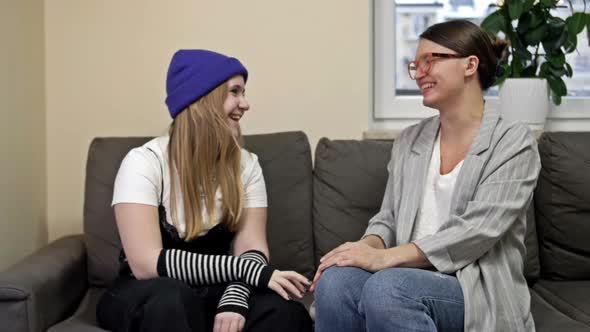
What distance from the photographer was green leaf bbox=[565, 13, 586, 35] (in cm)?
255

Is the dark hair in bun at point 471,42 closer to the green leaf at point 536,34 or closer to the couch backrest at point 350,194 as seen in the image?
the couch backrest at point 350,194

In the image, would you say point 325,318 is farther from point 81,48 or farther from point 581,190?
point 81,48

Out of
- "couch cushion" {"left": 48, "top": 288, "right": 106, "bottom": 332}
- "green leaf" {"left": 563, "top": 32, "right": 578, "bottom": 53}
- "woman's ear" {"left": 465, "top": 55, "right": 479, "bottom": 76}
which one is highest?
"green leaf" {"left": 563, "top": 32, "right": 578, "bottom": 53}

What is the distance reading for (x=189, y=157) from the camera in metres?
1.98

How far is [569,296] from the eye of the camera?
212cm

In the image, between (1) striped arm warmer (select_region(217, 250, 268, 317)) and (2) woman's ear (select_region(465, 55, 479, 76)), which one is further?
(2) woman's ear (select_region(465, 55, 479, 76))

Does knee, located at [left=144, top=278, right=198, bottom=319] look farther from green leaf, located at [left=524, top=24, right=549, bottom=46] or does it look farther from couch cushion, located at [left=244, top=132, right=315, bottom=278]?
green leaf, located at [left=524, top=24, right=549, bottom=46]

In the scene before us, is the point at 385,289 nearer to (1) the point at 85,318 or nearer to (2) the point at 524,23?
(1) the point at 85,318

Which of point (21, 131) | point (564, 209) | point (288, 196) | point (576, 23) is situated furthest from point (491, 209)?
point (21, 131)

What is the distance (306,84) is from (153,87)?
0.55 meters

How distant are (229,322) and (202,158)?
0.48 metres

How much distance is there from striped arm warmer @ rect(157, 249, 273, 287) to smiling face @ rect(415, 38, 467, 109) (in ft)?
2.04

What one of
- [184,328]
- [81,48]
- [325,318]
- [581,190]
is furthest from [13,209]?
[581,190]

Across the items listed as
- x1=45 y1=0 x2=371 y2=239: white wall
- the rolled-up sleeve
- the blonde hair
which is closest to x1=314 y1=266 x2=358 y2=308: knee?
the rolled-up sleeve
